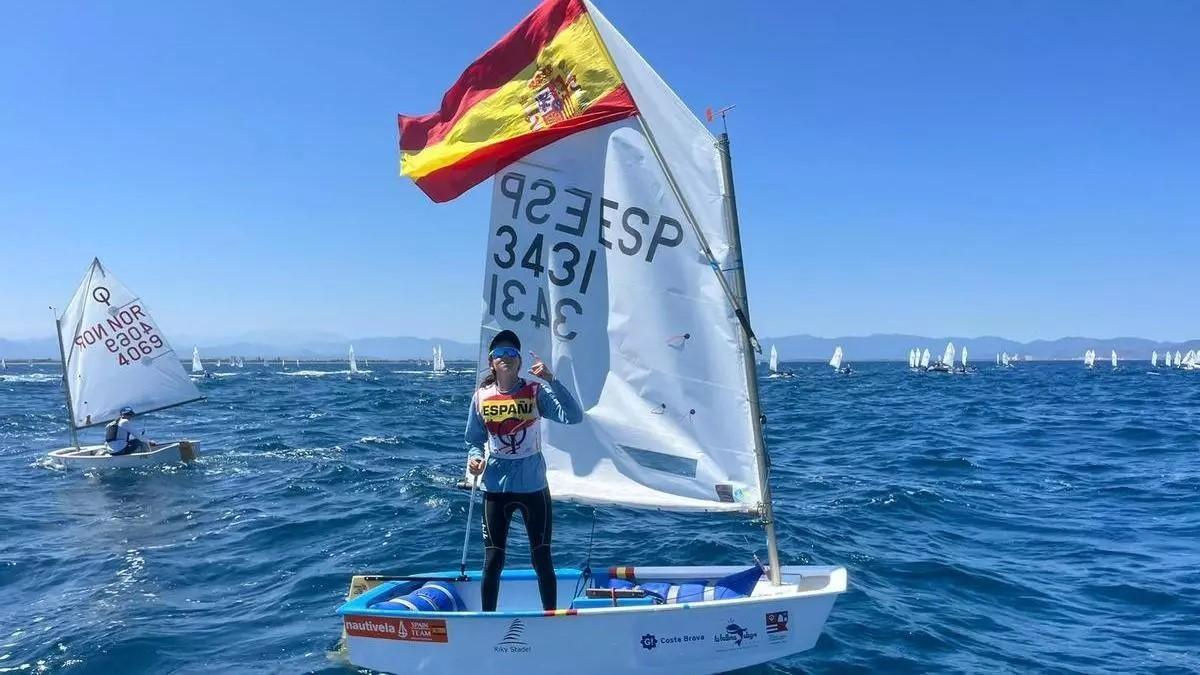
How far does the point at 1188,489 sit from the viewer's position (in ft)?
54.9

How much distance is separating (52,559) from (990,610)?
48.1ft

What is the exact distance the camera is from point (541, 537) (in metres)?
7.03

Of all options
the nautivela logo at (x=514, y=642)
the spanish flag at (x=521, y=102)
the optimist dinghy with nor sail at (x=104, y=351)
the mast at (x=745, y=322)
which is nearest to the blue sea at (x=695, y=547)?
the mast at (x=745, y=322)

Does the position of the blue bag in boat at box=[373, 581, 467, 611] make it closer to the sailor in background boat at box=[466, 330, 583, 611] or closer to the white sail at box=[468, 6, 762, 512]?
the sailor in background boat at box=[466, 330, 583, 611]

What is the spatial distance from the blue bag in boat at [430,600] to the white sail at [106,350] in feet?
70.7

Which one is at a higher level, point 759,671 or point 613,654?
point 613,654

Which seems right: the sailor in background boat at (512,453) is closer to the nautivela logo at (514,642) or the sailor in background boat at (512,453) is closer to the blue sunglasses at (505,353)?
the blue sunglasses at (505,353)

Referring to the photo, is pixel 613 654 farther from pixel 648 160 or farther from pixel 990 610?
pixel 990 610

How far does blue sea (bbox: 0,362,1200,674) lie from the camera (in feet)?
27.5

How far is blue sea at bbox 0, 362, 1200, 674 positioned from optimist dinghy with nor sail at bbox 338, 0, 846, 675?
50.3 inches

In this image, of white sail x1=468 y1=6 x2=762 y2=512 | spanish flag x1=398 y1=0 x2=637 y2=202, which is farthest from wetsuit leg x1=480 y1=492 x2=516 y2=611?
spanish flag x1=398 y1=0 x2=637 y2=202

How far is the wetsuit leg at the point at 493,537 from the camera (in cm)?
699

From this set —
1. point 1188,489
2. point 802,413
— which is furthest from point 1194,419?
point 1188,489

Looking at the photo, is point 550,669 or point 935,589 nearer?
point 550,669
